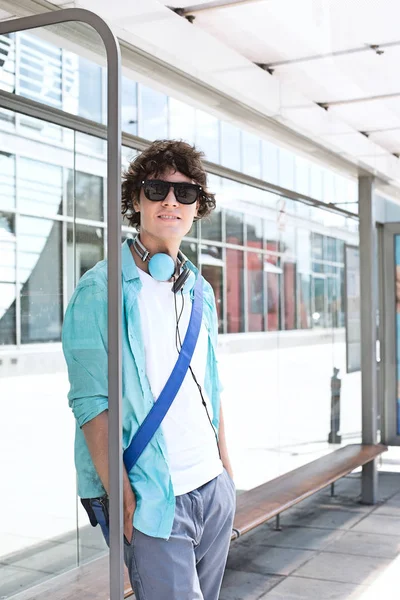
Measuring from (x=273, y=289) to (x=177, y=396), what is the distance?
4.28 metres

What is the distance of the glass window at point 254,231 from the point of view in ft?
19.4

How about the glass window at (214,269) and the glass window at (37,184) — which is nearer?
the glass window at (37,184)

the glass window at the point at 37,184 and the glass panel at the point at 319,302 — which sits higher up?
the glass window at the point at 37,184

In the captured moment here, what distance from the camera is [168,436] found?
2088mm

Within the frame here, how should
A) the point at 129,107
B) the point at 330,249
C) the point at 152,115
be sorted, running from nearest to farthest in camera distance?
the point at 129,107 → the point at 152,115 → the point at 330,249

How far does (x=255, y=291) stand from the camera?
20.1ft

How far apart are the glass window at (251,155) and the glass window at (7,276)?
9.26 feet

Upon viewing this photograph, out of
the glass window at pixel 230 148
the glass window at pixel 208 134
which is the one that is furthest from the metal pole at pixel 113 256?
the glass window at pixel 230 148

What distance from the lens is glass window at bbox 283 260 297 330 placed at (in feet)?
21.5

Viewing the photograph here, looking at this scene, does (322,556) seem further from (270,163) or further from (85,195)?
(85,195)

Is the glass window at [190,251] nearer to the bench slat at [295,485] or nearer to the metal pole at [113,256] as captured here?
the bench slat at [295,485]

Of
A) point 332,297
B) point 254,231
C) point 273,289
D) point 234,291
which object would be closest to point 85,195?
point 234,291

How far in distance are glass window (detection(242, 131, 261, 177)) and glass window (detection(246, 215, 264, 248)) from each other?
0.30m

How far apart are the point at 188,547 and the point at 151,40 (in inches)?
97.0
